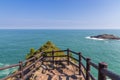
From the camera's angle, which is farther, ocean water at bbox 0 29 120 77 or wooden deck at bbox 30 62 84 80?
ocean water at bbox 0 29 120 77

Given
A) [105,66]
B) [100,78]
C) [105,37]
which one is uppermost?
[105,66]

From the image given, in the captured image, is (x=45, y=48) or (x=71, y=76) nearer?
(x=71, y=76)

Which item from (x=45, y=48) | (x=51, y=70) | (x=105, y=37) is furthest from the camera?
(x=105, y=37)

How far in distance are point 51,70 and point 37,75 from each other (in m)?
1.21

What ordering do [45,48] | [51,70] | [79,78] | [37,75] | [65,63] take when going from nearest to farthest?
1. [79,78]
2. [37,75]
3. [51,70]
4. [65,63]
5. [45,48]

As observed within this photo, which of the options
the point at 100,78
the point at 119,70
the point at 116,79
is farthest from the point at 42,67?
the point at 119,70

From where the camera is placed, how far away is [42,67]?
31.7 ft

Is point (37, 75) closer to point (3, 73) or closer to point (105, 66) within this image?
point (105, 66)

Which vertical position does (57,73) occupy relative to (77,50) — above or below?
above

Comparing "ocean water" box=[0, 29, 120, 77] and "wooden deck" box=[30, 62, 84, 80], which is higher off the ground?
"wooden deck" box=[30, 62, 84, 80]

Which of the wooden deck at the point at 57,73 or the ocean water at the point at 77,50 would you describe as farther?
the ocean water at the point at 77,50

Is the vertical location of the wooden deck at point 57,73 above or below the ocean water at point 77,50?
above

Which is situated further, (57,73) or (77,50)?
(77,50)

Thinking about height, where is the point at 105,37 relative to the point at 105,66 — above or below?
below
